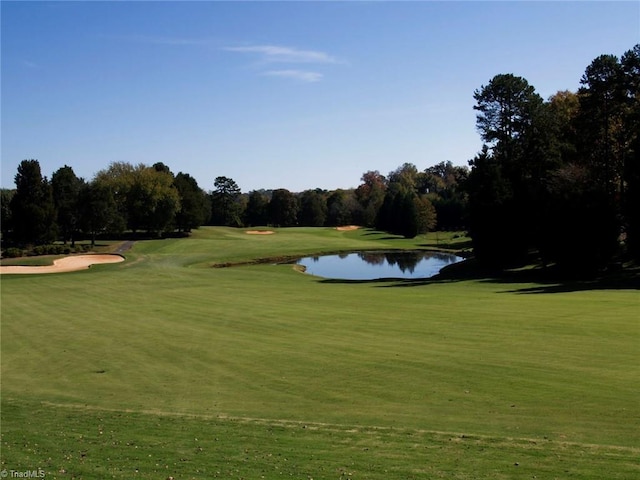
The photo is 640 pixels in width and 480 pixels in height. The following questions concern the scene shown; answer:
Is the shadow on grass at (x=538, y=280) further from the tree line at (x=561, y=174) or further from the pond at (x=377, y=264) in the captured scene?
the pond at (x=377, y=264)

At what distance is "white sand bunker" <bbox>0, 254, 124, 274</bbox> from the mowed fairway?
2522 cm

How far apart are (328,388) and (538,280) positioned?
106ft

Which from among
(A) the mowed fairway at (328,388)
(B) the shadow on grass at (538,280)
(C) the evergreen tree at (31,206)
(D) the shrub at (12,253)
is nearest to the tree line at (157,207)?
(C) the evergreen tree at (31,206)

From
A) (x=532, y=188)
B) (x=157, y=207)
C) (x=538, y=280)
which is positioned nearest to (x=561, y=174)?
(x=532, y=188)

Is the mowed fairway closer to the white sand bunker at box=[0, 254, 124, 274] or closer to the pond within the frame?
the white sand bunker at box=[0, 254, 124, 274]

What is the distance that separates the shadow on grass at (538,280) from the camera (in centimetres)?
3688

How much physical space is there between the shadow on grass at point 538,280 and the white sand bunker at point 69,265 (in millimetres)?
27761

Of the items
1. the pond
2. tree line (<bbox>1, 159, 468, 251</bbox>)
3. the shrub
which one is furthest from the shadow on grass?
the shrub

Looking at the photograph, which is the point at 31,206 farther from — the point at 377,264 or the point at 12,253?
the point at 377,264

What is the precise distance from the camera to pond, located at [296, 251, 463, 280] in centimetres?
5967

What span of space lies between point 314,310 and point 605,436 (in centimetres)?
1870

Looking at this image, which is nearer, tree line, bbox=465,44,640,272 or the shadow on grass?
the shadow on grass

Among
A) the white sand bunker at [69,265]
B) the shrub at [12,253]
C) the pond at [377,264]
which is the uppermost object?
the shrub at [12,253]

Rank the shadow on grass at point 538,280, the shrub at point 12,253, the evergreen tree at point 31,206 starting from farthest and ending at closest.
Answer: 1. the evergreen tree at point 31,206
2. the shrub at point 12,253
3. the shadow on grass at point 538,280
